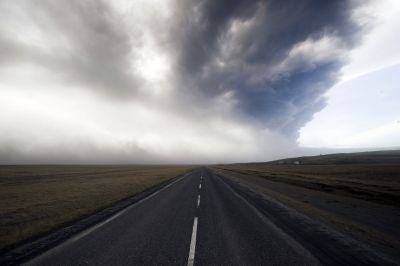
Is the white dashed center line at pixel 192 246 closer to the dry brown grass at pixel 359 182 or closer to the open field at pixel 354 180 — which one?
the open field at pixel 354 180

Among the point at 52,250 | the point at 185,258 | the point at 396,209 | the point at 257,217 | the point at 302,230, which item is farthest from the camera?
the point at 396,209

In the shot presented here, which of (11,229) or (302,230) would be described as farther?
(11,229)

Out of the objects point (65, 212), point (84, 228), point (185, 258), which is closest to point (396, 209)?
point (185, 258)

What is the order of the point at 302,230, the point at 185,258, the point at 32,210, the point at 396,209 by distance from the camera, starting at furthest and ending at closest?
the point at 396,209, the point at 32,210, the point at 302,230, the point at 185,258

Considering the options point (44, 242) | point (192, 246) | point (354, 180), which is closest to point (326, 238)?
point (192, 246)

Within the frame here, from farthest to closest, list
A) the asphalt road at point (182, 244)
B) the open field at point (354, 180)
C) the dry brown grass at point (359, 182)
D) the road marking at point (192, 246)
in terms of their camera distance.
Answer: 1. the open field at point (354, 180)
2. the dry brown grass at point (359, 182)
3. the asphalt road at point (182, 244)
4. the road marking at point (192, 246)

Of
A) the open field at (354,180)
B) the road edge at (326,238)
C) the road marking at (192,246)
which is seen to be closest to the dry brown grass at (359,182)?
the open field at (354,180)

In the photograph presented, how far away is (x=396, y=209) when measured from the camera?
13359mm

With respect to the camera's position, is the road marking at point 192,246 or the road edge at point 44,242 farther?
the road edge at point 44,242

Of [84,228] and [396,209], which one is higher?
[84,228]

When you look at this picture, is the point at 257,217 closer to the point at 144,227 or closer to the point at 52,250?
the point at 144,227

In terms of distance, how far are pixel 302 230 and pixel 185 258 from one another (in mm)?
5109

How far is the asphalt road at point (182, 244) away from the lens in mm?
5289

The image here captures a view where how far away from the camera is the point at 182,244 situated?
632 cm
